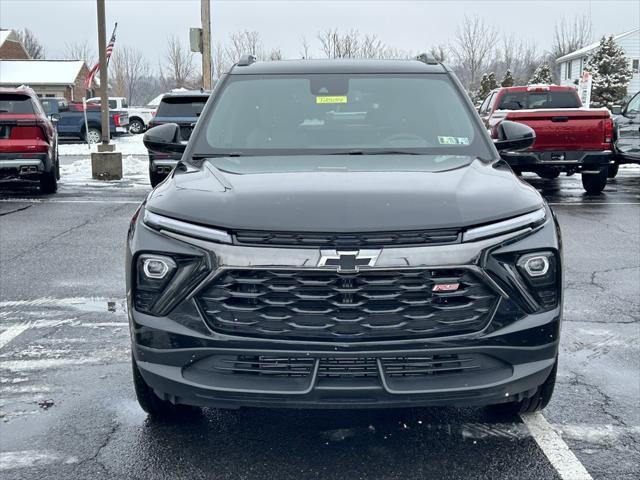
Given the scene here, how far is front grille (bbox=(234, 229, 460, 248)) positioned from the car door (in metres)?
11.8

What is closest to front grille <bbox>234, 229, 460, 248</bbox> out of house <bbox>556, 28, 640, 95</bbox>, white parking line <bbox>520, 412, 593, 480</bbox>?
white parking line <bbox>520, 412, 593, 480</bbox>

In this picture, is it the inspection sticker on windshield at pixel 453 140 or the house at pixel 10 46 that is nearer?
the inspection sticker on windshield at pixel 453 140

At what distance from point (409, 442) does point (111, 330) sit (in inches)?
97.5

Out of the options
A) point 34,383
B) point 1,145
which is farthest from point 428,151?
point 1,145

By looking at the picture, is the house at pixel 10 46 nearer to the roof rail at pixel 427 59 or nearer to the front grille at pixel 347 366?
the roof rail at pixel 427 59

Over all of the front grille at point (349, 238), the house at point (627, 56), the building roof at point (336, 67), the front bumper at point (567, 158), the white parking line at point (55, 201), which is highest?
the house at point (627, 56)

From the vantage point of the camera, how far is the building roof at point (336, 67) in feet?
15.5

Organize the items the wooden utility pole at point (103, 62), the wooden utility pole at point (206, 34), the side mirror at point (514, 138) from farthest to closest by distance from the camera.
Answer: the wooden utility pole at point (206, 34), the wooden utility pole at point (103, 62), the side mirror at point (514, 138)

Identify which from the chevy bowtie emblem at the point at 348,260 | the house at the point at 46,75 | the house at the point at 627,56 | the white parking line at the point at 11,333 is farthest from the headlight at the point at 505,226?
the house at the point at 627,56

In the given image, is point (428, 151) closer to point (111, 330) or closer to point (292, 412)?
point (292, 412)

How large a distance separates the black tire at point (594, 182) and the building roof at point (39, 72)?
47.1 metres

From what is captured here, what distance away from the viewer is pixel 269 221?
292cm

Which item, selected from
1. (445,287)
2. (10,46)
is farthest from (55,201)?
(10,46)

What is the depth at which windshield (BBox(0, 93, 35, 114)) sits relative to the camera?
490 inches
